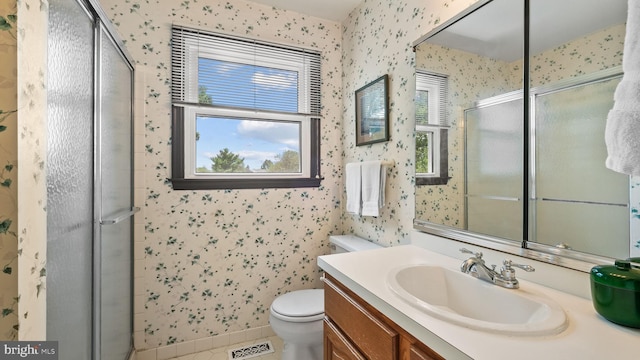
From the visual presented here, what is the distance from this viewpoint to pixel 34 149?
0.63 metres

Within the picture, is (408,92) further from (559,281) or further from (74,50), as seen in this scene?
(74,50)

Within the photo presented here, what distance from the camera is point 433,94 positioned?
139 centimetres

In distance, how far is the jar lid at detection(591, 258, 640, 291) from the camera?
0.63m

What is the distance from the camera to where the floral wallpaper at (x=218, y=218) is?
1.74 meters

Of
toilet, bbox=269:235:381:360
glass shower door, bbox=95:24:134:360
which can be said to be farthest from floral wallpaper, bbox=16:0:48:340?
toilet, bbox=269:235:381:360

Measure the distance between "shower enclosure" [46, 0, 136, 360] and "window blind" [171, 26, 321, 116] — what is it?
387mm

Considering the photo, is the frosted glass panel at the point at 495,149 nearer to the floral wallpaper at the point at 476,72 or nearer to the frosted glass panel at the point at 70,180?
the floral wallpaper at the point at 476,72

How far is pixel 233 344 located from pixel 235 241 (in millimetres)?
700

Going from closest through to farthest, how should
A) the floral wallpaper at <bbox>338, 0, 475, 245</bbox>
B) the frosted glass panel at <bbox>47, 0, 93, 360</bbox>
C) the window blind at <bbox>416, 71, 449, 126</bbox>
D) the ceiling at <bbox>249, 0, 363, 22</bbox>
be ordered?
the frosted glass panel at <bbox>47, 0, 93, 360</bbox> < the window blind at <bbox>416, 71, 449, 126</bbox> < the floral wallpaper at <bbox>338, 0, 475, 245</bbox> < the ceiling at <bbox>249, 0, 363, 22</bbox>

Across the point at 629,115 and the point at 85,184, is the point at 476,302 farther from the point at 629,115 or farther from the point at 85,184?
the point at 85,184

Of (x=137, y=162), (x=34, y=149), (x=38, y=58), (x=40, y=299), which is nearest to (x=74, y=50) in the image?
(x=38, y=58)

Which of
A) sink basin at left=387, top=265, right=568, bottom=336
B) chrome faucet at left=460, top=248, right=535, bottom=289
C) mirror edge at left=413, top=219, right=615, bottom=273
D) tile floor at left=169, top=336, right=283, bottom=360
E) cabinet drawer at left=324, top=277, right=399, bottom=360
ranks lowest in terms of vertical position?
tile floor at left=169, top=336, right=283, bottom=360

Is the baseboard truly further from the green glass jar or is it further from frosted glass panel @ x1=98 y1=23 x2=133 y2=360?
the green glass jar

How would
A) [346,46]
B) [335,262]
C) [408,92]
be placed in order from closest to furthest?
1. [335,262]
2. [408,92]
3. [346,46]
